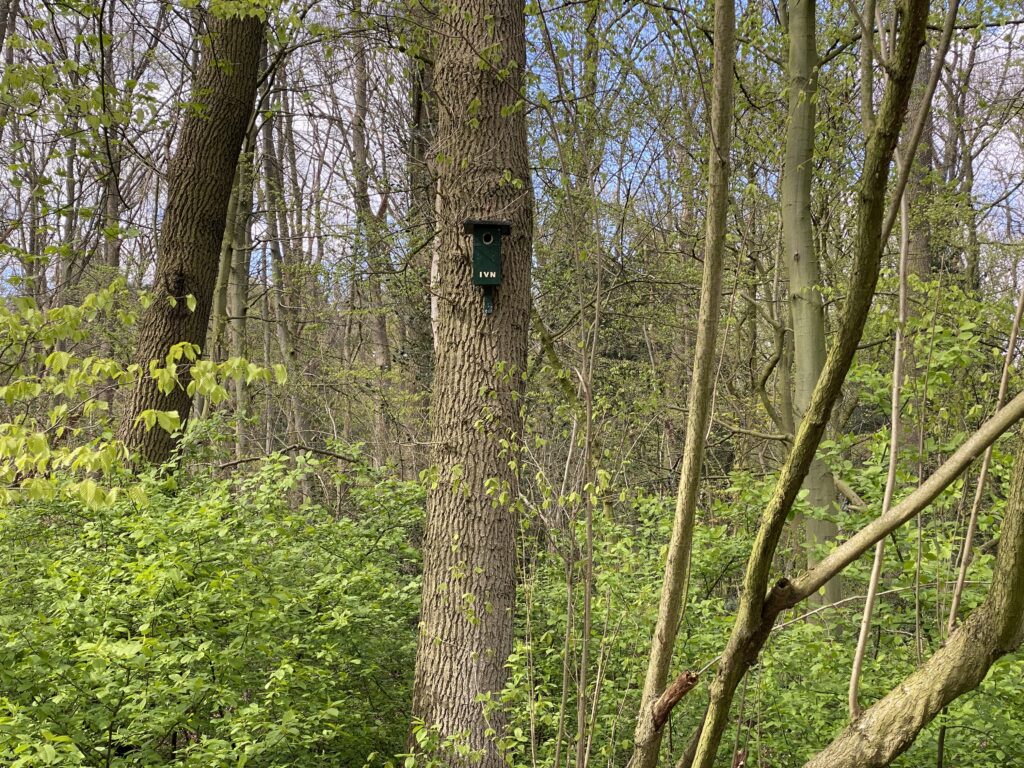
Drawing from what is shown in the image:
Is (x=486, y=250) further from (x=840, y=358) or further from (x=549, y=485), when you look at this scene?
(x=840, y=358)

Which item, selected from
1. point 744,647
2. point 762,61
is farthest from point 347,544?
point 762,61

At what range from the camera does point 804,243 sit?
18.3 ft

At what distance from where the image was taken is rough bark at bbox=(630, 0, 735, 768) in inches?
53.9

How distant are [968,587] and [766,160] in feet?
13.8

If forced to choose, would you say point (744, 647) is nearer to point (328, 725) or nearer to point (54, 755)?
point (54, 755)

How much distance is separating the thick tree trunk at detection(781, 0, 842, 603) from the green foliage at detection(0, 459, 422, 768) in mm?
2893

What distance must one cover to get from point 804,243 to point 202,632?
15.0 feet

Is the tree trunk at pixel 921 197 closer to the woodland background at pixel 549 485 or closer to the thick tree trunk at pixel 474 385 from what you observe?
the woodland background at pixel 549 485

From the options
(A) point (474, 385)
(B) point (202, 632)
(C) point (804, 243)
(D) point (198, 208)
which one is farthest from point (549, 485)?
(D) point (198, 208)

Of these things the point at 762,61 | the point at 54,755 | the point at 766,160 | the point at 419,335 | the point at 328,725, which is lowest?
the point at 328,725

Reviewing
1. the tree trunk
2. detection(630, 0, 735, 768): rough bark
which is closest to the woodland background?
detection(630, 0, 735, 768): rough bark

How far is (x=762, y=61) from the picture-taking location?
21.1 feet

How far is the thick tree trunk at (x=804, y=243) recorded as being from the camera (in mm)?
5418

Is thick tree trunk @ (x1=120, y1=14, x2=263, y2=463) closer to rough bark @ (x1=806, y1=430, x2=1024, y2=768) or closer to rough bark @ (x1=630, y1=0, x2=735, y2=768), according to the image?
rough bark @ (x1=630, y1=0, x2=735, y2=768)
